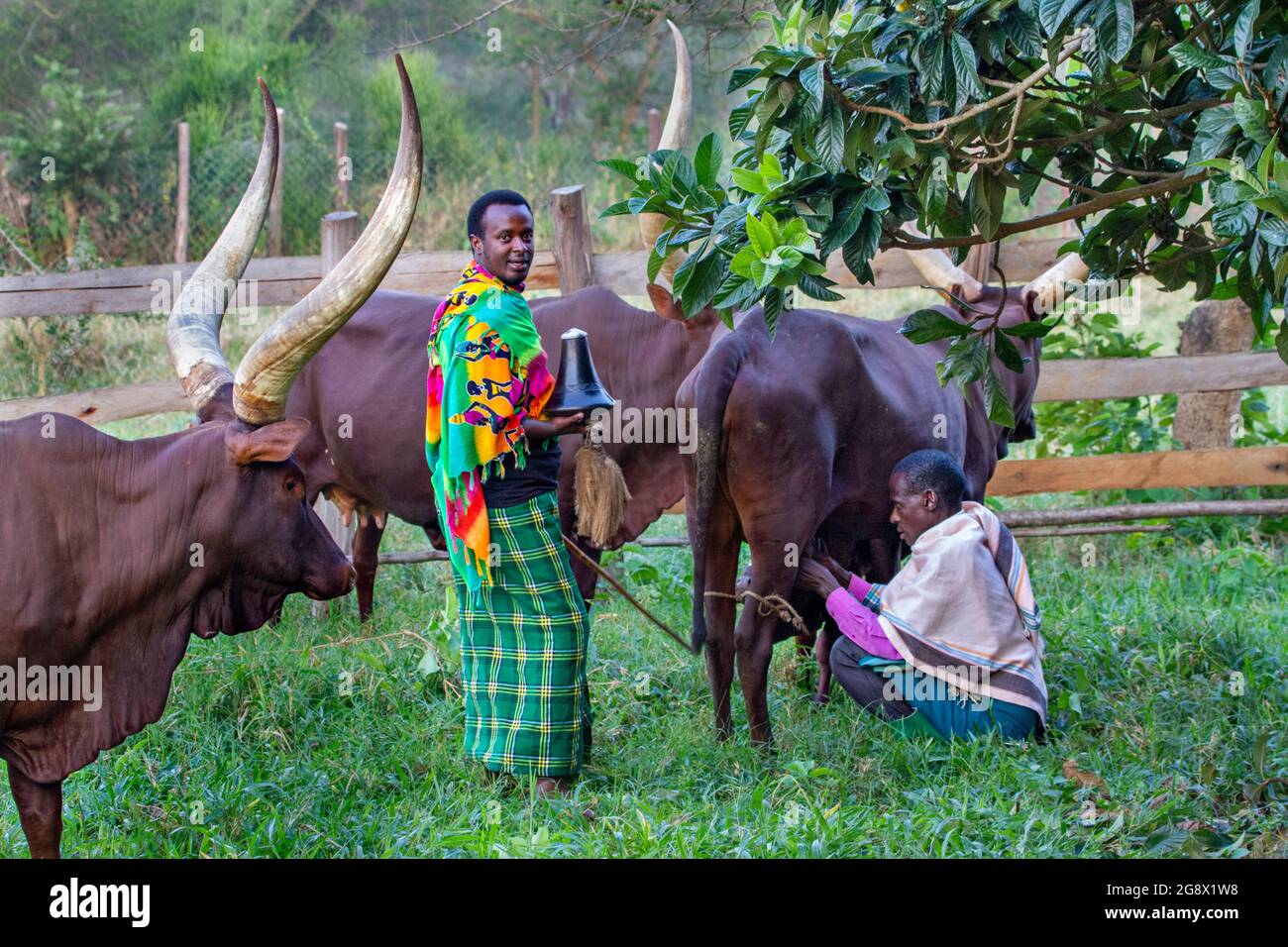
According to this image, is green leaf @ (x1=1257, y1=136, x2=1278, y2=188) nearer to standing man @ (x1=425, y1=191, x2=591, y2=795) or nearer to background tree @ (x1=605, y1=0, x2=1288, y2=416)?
background tree @ (x1=605, y1=0, x2=1288, y2=416)

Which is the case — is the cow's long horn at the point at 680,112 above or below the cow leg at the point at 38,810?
above

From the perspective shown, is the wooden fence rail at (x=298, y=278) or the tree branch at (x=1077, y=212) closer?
the tree branch at (x=1077, y=212)

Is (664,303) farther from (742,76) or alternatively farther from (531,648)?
(742,76)

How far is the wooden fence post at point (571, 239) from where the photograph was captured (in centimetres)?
642

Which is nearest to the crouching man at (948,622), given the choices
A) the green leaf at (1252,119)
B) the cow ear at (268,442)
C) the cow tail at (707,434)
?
the cow tail at (707,434)

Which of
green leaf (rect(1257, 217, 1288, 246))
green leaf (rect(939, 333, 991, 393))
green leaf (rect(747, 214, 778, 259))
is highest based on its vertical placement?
green leaf (rect(747, 214, 778, 259))

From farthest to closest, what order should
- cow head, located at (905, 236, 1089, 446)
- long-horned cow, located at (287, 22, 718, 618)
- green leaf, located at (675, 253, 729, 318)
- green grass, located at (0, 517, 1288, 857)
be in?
cow head, located at (905, 236, 1089, 446) → long-horned cow, located at (287, 22, 718, 618) → green grass, located at (0, 517, 1288, 857) → green leaf, located at (675, 253, 729, 318)

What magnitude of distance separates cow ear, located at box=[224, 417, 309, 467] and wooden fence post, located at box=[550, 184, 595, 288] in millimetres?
3071

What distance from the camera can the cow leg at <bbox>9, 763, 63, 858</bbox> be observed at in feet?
11.3

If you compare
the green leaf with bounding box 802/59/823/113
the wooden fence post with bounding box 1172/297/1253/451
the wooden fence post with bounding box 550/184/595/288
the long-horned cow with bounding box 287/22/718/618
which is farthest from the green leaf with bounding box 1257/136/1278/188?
the wooden fence post with bounding box 1172/297/1253/451

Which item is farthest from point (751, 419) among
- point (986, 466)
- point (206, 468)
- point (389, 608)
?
point (389, 608)

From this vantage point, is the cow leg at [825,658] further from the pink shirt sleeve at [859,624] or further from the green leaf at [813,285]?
the green leaf at [813,285]

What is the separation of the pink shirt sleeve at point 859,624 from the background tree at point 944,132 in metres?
1.28
